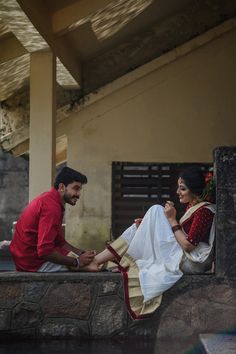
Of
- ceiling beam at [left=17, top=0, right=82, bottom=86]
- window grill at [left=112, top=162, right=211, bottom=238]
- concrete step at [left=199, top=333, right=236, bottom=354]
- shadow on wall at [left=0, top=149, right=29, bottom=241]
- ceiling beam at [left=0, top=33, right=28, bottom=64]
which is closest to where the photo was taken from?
concrete step at [left=199, top=333, right=236, bottom=354]

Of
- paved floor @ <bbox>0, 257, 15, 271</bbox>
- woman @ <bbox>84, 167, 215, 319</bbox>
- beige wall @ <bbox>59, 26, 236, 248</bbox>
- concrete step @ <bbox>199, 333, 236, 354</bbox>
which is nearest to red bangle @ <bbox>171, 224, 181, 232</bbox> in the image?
woman @ <bbox>84, 167, 215, 319</bbox>

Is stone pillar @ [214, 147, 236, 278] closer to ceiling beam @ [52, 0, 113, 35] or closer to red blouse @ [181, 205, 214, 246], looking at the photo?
red blouse @ [181, 205, 214, 246]

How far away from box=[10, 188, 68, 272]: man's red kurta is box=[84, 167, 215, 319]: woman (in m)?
0.40

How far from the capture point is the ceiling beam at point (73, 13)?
8703 mm

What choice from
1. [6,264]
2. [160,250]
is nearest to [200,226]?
[160,250]

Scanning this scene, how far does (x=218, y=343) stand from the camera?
470cm

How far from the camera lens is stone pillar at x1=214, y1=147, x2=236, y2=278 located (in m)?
5.19

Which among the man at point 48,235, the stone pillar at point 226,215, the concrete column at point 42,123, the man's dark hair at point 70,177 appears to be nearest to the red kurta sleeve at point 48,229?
the man at point 48,235

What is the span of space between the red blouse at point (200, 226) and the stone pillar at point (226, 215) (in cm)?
→ 11

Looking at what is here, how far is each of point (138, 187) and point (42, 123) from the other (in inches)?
125

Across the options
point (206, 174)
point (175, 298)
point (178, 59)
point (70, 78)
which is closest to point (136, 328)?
point (175, 298)

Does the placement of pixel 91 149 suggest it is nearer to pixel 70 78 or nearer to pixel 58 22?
pixel 70 78

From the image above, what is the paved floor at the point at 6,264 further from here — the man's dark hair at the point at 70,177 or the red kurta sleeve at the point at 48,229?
the red kurta sleeve at the point at 48,229

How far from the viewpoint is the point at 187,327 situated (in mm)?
5172
